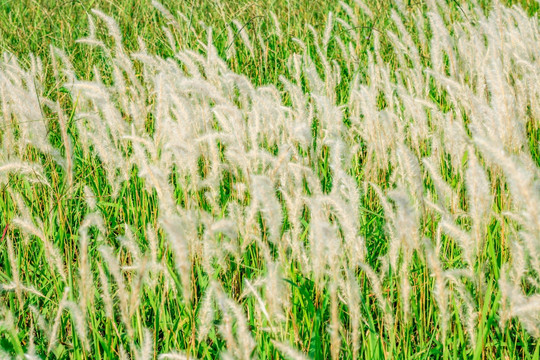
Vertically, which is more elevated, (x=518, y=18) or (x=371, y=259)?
(x=518, y=18)

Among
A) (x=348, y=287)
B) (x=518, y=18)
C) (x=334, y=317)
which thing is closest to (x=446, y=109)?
(x=518, y=18)

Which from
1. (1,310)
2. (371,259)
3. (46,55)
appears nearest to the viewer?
(1,310)

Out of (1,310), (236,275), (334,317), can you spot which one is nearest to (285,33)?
(236,275)

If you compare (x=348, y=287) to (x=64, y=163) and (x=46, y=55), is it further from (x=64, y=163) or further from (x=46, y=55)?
(x=46, y=55)

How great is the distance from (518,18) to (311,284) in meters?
2.12

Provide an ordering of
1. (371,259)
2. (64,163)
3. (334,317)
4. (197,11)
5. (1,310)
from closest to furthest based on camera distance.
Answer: (334,317)
(1,310)
(371,259)
(64,163)
(197,11)

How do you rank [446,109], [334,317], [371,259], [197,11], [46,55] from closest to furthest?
[334,317] → [371,259] → [446,109] → [46,55] → [197,11]

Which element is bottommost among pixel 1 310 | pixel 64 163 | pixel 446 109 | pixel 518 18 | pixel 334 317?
pixel 1 310

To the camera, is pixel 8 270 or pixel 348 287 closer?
pixel 348 287

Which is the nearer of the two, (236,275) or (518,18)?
(236,275)

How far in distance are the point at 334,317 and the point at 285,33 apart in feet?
11.0

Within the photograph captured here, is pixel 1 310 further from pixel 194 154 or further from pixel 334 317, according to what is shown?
pixel 334 317

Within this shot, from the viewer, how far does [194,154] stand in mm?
1707

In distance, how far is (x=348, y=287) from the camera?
1273 millimetres
